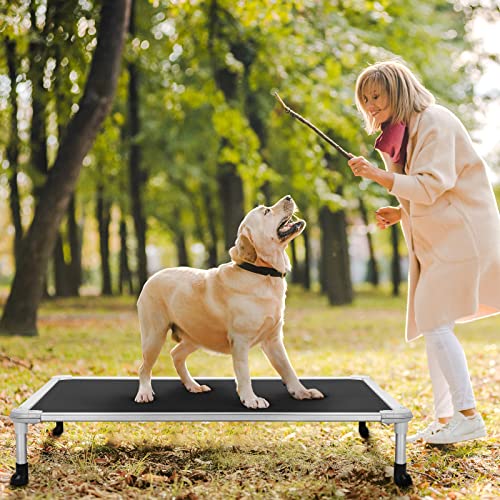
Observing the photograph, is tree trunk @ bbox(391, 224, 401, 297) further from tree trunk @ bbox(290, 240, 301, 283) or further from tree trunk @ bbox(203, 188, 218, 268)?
tree trunk @ bbox(203, 188, 218, 268)

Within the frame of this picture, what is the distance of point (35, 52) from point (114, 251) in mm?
34059

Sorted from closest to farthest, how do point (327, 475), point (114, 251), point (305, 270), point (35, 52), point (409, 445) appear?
point (327, 475) < point (409, 445) < point (35, 52) < point (305, 270) < point (114, 251)

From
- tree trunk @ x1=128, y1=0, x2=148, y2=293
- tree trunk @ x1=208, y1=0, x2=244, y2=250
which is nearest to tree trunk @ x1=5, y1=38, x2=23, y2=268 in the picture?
tree trunk @ x1=128, y1=0, x2=148, y2=293

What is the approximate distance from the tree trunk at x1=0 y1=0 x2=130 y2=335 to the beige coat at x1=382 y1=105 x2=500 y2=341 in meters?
6.61

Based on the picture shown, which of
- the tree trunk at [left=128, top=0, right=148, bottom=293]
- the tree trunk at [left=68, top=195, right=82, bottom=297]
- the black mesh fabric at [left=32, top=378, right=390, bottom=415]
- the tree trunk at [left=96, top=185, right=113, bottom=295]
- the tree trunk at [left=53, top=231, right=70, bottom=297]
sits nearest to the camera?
the black mesh fabric at [left=32, top=378, right=390, bottom=415]

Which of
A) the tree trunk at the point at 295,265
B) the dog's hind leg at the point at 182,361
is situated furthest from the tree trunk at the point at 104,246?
the dog's hind leg at the point at 182,361

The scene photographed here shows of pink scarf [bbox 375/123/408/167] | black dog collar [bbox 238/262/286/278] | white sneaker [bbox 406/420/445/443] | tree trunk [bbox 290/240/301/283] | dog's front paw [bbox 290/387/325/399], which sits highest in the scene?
pink scarf [bbox 375/123/408/167]

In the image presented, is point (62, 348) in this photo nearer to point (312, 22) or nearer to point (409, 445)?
point (409, 445)

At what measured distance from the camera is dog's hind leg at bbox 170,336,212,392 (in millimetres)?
5059

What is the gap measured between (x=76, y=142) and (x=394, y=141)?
6.59m

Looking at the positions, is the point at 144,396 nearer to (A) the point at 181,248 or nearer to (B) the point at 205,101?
(B) the point at 205,101

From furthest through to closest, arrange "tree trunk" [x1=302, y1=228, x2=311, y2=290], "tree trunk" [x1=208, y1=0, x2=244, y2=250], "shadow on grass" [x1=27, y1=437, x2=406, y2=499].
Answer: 1. "tree trunk" [x1=302, y1=228, x2=311, y2=290]
2. "tree trunk" [x1=208, y1=0, x2=244, y2=250]
3. "shadow on grass" [x1=27, y1=437, x2=406, y2=499]

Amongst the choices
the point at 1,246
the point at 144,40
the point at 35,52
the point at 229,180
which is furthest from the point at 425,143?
the point at 1,246

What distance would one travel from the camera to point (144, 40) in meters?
15.3
